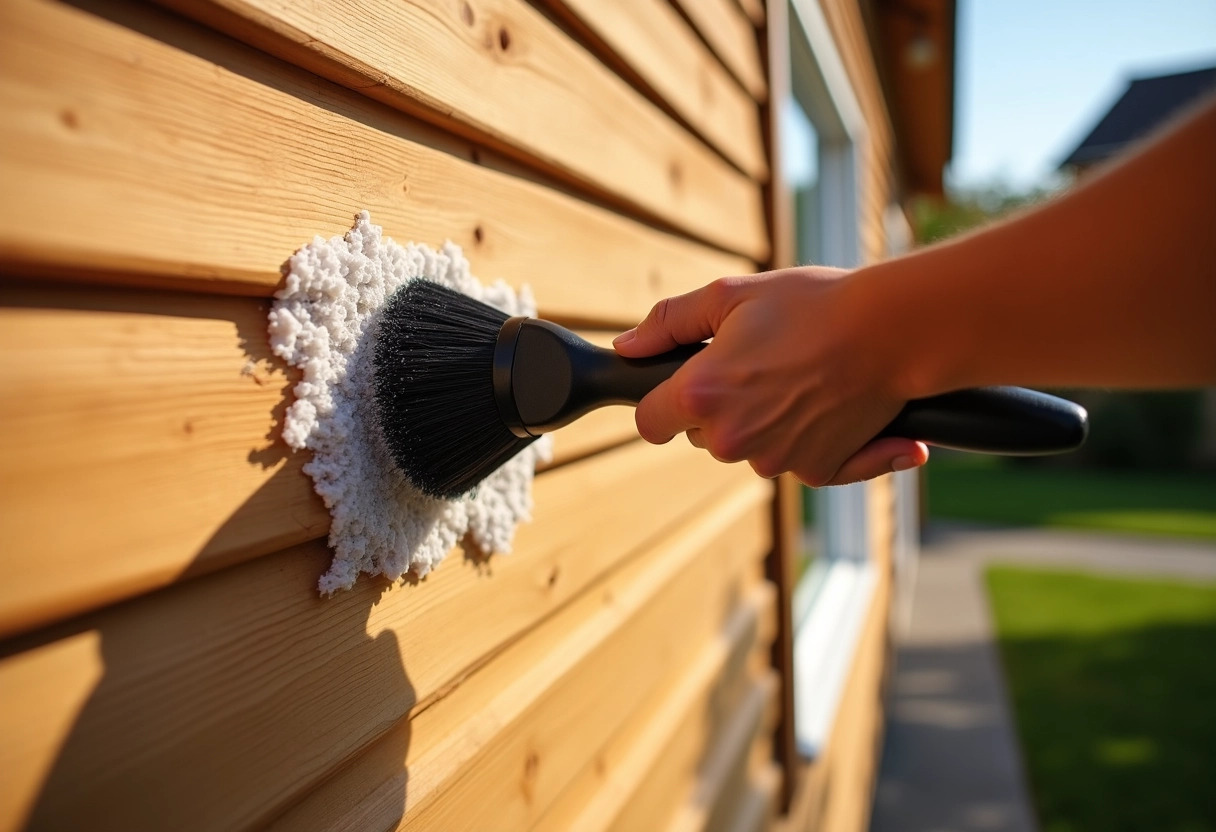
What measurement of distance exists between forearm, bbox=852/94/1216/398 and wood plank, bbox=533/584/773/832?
2.63ft

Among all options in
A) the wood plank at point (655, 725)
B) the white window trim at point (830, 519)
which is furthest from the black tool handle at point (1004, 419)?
the white window trim at point (830, 519)

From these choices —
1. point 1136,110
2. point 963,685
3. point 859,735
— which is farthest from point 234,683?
point 1136,110

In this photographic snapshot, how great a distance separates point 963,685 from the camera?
5590 mm

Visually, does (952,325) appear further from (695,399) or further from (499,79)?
(499,79)

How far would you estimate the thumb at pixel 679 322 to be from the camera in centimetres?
80

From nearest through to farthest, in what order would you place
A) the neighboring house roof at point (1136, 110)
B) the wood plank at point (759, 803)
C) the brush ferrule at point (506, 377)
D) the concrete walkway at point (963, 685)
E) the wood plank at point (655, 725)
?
the brush ferrule at point (506, 377), the wood plank at point (655, 725), the wood plank at point (759, 803), the concrete walkway at point (963, 685), the neighboring house roof at point (1136, 110)

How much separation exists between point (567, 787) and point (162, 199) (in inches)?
36.7

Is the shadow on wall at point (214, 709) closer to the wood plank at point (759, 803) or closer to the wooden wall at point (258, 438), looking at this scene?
the wooden wall at point (258, 438)

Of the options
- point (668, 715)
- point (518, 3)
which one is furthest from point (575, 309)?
point (668, 715)

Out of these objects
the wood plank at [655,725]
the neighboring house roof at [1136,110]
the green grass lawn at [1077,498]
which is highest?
the neighboring house roof at [1136,110]

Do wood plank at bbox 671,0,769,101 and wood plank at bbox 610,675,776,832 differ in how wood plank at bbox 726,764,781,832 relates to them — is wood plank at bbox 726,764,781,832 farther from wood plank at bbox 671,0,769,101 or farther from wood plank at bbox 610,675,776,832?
wood plank at bbox 671,0,769,101

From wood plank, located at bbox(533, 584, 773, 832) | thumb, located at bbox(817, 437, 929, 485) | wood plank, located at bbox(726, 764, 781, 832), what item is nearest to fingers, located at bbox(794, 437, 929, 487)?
thumb, located at bbox(817, 437, 929, 485)

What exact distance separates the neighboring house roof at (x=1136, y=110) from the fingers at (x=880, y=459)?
18.6 meters

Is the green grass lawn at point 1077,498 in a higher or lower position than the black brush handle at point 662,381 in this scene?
lower
